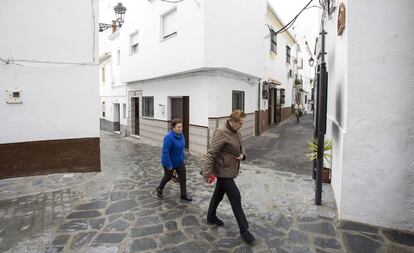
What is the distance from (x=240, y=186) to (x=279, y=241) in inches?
97.0

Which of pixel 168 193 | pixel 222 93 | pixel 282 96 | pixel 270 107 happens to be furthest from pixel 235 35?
pixel 282 96

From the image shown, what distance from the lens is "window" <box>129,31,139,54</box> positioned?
13.8 m

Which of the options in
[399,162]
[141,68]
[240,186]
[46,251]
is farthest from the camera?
[141,68]

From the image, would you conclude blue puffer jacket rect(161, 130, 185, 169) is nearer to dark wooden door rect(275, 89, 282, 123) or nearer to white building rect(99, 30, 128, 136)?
white building rect(99, 30, 128, 136)

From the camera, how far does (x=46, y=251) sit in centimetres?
368

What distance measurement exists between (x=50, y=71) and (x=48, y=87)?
408mm

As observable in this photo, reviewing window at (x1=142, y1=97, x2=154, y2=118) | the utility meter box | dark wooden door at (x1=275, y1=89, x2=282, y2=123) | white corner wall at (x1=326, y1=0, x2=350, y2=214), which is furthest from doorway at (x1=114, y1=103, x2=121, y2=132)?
white corner wall at (x1=326, y1=0, x2=350, y2=214)

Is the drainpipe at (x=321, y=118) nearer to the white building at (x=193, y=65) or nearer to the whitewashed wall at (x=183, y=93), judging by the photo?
the white building at (x=193, y=65)

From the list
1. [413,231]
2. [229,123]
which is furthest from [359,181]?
[229,123]

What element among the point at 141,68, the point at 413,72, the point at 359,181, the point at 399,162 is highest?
the point at 141,68

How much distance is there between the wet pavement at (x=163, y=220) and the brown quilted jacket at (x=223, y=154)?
3.20 feet

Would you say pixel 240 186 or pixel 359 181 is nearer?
pixel 359 181

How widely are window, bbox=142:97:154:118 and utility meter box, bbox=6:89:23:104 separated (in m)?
7.16

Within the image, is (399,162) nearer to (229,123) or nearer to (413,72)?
(413,72)
